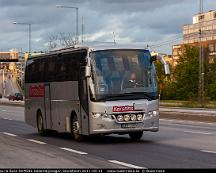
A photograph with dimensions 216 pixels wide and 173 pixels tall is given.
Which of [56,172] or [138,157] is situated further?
[138,157]

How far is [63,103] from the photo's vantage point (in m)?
20.9

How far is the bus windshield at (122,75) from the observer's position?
733 inches

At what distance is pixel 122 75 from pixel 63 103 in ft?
9.89

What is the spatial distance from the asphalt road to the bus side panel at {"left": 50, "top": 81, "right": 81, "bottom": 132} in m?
0.61

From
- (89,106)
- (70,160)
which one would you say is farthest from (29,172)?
(89,106)

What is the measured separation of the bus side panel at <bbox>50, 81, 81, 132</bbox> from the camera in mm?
19875

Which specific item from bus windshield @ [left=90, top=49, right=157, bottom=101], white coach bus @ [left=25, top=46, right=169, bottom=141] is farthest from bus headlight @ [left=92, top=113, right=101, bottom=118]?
bus windshield @ [left=90, top=49, right=157, bottom=101]

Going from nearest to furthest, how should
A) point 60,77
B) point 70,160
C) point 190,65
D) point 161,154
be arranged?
point 70,160 < point 161,154 < point 60,77 < point 190,65

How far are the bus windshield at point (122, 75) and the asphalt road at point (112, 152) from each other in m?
1.54

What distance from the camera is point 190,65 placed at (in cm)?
10575

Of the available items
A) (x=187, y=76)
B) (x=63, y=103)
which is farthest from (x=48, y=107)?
(x=187, y=76)

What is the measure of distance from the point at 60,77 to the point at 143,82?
135 inches

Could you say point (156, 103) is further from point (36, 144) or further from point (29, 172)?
point (29, 172)

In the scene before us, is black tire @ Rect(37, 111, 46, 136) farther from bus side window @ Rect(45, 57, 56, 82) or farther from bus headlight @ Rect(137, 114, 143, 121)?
bus headlight @ Rect(137, 114, 143, 121)
